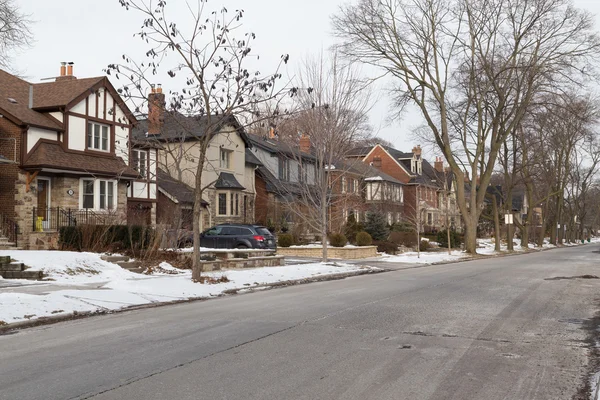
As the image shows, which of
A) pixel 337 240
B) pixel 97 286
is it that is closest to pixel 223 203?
pixel 337 240

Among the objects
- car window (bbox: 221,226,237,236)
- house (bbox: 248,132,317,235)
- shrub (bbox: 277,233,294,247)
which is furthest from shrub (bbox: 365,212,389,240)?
car window (bbox: 221,226,237,236)

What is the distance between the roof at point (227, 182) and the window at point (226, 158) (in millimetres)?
651

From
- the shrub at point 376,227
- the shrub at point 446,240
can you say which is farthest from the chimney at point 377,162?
the shrub at point 376,227

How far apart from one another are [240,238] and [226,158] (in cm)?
1485

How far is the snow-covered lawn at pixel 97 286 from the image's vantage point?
11454 millimetres

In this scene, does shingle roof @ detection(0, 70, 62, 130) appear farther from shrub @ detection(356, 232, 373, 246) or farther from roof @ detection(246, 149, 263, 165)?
roof @ detection(246, 149, 263, 165)

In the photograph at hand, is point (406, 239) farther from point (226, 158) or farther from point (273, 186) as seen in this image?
point (226, 158)

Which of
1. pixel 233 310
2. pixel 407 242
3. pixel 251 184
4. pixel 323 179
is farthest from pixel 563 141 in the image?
pixel 233 310

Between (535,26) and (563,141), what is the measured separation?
23.2 m

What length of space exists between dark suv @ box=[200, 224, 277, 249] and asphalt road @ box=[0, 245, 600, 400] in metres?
→ 15.4

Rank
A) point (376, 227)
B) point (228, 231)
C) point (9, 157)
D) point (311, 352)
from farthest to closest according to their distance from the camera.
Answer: point (376, 227)
point (228, 231)
point (9, 157)
point (311, 352)

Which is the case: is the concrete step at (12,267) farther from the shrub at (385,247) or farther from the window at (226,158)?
the window at (226,158)

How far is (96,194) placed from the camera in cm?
2948

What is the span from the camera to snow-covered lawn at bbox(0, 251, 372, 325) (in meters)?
11.5
